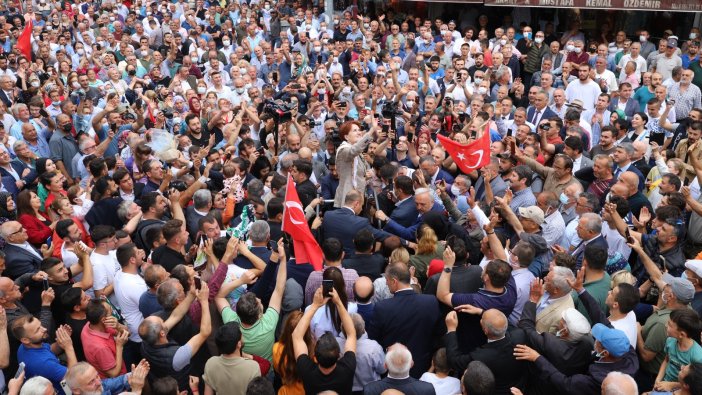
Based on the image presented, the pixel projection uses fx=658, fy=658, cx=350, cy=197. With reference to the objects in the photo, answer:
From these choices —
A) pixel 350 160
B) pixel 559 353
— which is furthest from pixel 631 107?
pixel 559 353

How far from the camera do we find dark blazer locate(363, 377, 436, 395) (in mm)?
3896

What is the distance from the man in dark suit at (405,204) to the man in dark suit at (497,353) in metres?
2.14

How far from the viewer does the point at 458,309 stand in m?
4.40

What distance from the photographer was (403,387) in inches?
154

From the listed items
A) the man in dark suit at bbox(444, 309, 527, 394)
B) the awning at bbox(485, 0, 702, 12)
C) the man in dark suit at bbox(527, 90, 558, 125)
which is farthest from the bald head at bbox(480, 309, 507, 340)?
the awning at bbox(485, 0, 702, 12)

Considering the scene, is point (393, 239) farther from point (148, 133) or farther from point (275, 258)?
point (148, 133)

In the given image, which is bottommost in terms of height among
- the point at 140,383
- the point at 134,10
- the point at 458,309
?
the point at 140,383

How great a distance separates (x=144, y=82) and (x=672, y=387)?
9.75 meters

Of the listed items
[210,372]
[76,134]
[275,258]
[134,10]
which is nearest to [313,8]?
[134,10]

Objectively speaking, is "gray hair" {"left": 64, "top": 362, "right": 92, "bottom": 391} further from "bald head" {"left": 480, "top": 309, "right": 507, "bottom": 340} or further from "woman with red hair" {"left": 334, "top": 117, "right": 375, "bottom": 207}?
"woman with red hair" {"left": 334, "top": 117, "right": 375, "bottom": 207}

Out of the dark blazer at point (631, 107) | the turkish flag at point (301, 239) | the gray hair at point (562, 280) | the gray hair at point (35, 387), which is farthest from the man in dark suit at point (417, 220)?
the dark blazer at point (631, 107)

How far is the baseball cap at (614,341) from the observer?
12.8ft

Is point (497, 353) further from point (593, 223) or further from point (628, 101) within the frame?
point (628, 101)

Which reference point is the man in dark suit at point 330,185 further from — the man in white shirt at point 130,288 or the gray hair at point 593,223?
the gray hair at point 593,223
